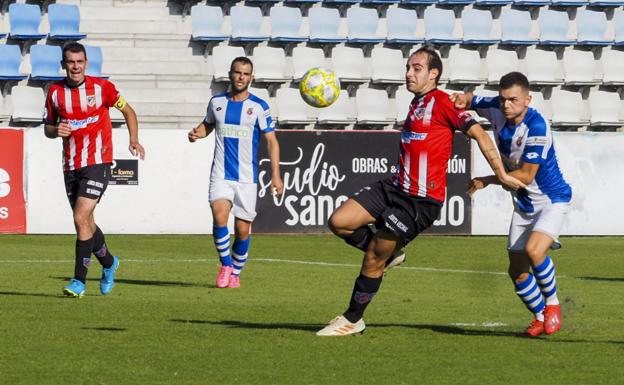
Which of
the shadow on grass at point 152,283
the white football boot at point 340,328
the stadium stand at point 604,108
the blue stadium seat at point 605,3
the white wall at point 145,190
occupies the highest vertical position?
the blue stadium seat at point 605,3

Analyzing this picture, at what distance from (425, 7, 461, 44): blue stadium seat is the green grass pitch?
12.9 meters

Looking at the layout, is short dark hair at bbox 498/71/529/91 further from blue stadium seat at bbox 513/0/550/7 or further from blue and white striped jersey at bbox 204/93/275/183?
blue stadium seat at bbox 513/0/550/7

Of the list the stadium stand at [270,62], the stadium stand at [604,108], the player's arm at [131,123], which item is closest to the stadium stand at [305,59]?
the stadium stand at [270,62]

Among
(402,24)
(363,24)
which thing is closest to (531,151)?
(363,24)

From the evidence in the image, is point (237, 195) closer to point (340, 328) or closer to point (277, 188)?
point (277, 188)

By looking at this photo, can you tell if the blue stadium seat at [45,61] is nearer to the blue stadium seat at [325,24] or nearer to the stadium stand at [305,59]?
the stadium stand at [305,59]

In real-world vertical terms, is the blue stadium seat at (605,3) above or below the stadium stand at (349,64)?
above

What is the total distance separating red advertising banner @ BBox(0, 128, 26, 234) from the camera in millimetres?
21203

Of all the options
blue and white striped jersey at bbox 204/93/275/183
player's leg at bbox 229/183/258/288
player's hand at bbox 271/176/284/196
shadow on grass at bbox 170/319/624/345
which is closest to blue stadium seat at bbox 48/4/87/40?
blue and white striped jersey at bbox 204/93/275/183

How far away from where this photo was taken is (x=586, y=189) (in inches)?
909

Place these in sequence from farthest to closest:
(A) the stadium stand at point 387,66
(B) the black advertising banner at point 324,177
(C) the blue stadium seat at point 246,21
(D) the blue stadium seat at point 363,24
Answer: (D) the blue stadium seat at point 363,24, (A) the stadium stand at point 387,66, (C) the blue stadium seat at point 246,21, (B) the black advertising banner at point 324,177

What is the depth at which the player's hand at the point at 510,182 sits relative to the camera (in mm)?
8188

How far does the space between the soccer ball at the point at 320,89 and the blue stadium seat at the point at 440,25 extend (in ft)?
48.4

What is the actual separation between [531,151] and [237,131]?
4.91 meters
